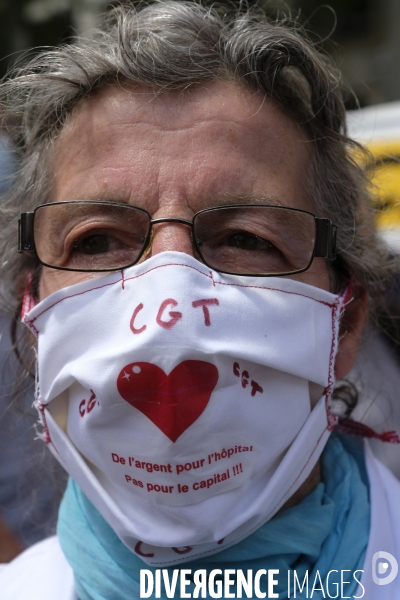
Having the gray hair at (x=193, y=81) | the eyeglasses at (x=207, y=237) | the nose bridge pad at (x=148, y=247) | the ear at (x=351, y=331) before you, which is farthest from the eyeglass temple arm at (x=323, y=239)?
the nose bridge pad at (x=148, y=247)

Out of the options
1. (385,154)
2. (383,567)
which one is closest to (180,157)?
(383,567)

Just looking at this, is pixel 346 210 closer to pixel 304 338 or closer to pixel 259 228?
pixel 259 228

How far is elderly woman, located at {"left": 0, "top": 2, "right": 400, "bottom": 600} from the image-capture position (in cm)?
142

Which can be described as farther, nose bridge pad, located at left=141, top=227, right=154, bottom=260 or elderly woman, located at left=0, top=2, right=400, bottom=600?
nose bridge pad, located at left=141, top=227, right=154, bottom=260

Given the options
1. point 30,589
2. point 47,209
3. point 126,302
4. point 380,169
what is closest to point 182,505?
point 126,302

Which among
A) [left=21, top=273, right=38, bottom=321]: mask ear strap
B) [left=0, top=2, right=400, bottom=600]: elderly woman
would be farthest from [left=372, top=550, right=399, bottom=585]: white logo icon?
[left=21, top=273, right=38, bottom=321]: mask ear strap

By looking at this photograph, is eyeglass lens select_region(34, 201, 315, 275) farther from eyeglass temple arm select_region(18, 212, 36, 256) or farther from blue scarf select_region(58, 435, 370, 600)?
blue scarf select_region(58, 435, 370, 600)

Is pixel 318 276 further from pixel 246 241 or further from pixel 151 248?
pixel 151 248

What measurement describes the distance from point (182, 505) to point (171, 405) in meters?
0.26

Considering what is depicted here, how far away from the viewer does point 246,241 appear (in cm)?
166

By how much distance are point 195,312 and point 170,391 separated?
0.62 ft

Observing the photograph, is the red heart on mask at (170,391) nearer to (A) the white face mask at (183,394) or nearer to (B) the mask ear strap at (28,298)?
(A) the white face mask at (183,394)

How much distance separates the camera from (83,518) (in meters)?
1.83

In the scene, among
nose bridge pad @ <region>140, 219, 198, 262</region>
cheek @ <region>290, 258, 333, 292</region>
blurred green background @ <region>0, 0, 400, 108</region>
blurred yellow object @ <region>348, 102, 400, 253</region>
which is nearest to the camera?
nose bridge pad @ <region>140, 219, 198, 262</region>
